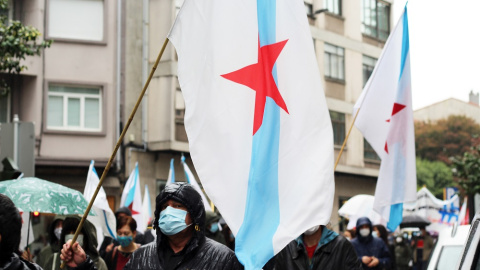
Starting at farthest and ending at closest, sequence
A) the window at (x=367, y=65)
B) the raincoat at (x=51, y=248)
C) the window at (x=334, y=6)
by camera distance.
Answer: the window at (x=367, y=65)
the window at (x=334, y=6)
the raincoat at (x=51, y=248)

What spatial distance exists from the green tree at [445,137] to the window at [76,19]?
161ft

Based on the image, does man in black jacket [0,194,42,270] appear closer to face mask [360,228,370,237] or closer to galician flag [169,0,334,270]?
galician flag [169,0,334,270]

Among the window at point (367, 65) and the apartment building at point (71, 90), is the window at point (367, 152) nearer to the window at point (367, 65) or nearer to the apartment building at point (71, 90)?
the window at point (367, 65)

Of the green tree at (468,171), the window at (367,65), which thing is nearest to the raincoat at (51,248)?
the green tree at (468,171)

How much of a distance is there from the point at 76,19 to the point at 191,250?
24.7 m

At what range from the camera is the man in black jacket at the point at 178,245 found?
553 centimetres

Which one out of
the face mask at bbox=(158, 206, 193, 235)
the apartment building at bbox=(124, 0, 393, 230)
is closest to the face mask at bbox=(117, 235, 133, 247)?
the face mask at bbox=(158, 206, 193, 235)

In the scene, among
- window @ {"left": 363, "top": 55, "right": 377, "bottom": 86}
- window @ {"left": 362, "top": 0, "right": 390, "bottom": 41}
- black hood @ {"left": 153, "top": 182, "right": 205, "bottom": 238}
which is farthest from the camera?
window @ {"left": 362, "top": 0, "right": 390, "bottom": 41}

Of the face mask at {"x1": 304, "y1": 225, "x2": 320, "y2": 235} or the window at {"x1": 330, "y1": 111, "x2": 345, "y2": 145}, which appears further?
the window at {"x1": 330, "y1": 111, "x2": 345, "y2": 145}

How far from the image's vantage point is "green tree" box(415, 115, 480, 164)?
2943 inches

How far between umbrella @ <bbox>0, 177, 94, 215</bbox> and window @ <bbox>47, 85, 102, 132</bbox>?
20476 millimetres

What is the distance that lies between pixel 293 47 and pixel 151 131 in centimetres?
2516

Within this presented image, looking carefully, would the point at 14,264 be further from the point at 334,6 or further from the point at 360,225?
the point at 334,6

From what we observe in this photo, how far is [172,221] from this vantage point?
5.57 metres
